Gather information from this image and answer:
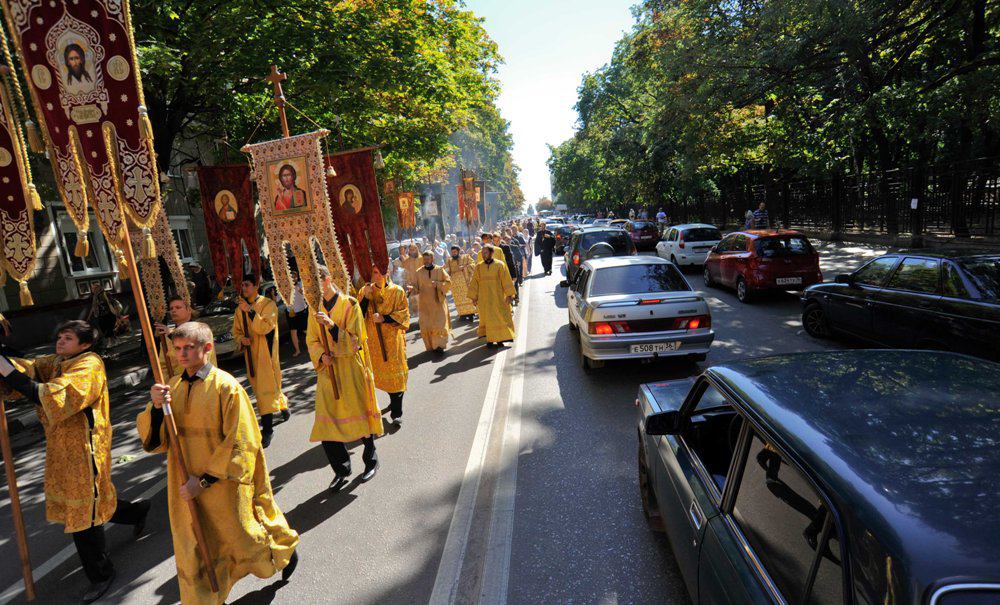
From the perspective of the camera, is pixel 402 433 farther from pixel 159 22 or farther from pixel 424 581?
pixel 159 22

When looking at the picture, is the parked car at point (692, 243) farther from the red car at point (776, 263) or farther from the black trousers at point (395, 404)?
the black trousers at point (395, 404)

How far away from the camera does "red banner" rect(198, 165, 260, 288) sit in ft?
22.5

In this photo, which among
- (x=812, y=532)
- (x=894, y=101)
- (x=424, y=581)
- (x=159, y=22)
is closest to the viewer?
(x=812, y=532)

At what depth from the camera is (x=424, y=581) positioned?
3410 millimetres

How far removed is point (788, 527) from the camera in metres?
1.81

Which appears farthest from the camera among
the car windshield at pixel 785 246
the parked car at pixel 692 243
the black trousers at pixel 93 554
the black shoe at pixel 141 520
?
the parked car at pixel 692 243

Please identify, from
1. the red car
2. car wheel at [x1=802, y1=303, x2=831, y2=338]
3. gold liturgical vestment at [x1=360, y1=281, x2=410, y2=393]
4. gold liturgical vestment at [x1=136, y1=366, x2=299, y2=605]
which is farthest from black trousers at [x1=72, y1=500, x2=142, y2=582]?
the red car

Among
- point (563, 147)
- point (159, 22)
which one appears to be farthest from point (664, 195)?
point (159, 22)

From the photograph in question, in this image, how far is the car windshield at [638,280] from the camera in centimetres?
716

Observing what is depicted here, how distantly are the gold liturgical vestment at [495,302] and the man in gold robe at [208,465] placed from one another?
6.49m

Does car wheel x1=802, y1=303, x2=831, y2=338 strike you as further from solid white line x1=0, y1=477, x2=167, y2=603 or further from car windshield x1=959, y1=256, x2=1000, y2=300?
solid white line x1=0, y1=477, x2=167, y2=603

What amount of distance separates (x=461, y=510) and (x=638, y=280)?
4249mm

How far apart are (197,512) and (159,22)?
30.5 ft

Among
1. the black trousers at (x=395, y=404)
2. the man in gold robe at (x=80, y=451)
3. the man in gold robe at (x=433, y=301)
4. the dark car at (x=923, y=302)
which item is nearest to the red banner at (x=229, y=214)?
the black trousers at (x=395, y=404)
